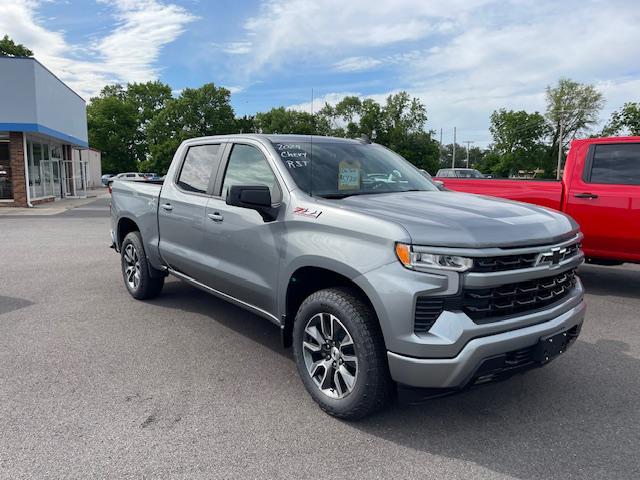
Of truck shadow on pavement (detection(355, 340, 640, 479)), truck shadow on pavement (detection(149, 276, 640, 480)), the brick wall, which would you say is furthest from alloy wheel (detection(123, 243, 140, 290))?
the brick wall

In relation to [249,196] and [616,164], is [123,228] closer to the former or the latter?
[249,196]

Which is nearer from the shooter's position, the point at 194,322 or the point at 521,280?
the point at 521,280

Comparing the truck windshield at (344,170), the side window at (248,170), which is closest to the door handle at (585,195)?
the truck windshield at (344,170)

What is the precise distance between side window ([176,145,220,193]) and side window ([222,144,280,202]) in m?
0.26

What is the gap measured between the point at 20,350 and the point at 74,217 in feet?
47.5

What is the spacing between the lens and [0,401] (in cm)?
353

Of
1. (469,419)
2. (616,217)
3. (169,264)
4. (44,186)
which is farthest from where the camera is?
(44,186)

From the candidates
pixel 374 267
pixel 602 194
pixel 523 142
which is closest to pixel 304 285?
pixel 374 267

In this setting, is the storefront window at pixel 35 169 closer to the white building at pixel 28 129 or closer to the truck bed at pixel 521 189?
the white building at pixel 28 129

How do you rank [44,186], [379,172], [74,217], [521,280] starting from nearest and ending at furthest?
[521,280] → [379,172] → [74,217] → [44,186]

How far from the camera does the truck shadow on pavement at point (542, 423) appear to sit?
2.86 metres

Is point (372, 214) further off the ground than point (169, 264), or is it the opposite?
point (372, 214)

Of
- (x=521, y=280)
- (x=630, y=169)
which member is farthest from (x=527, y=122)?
(x=521, y=280)

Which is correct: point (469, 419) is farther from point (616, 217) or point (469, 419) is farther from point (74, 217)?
point (74, 217)
